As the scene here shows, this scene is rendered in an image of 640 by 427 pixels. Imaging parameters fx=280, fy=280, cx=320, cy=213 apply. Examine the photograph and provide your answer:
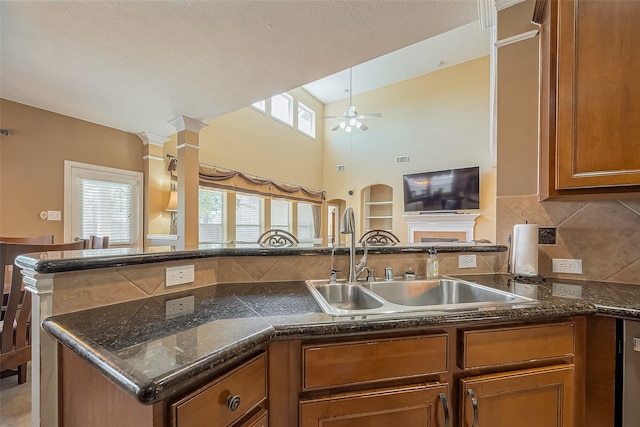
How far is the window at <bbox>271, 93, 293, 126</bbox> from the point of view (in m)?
6.75

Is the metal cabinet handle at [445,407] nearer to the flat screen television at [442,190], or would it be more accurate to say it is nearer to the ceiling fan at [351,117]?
the ceiling fan at [351,117]

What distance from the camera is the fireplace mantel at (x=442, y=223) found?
602 cm

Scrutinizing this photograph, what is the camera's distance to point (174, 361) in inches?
24.3

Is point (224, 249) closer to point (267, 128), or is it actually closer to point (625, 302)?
point (625, 302)

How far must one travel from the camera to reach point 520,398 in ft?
3.33

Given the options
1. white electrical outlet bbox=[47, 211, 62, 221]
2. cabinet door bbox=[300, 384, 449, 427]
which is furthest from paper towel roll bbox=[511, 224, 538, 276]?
white electrical outlet bbox=[47, 211, 62, 221]

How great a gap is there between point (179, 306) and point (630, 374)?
1.67 metres

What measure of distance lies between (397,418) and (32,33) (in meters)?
3.46

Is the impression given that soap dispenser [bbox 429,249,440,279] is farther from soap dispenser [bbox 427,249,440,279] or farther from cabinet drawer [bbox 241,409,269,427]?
cabinet drawer [bbox 241,409,269,427]

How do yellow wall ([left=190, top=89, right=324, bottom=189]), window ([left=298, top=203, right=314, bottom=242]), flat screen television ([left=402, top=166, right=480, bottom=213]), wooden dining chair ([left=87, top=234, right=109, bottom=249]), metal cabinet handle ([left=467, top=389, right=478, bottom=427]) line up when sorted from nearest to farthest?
metal cabinet handle ([left=467, top=389, right=478, bottom=427]) → wooden dining chair ([left=87, top=234, right=109, bottom=249]) → yellow wall ([left=190, top=89, right=324, bottom=189]) → flat screen television ([left=402, top=166, right=480, bottom=213]) → window ([left=298, top=203, right=314, bottom=242])

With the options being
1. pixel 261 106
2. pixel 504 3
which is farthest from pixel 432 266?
pixel 261 106

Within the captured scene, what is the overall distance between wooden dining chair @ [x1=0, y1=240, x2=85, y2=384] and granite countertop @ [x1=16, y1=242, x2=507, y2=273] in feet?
3.05

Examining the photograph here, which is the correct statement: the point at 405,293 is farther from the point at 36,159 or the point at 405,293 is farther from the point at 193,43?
the point at 36,159

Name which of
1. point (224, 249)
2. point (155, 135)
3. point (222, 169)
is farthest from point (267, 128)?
point (224, 249)
